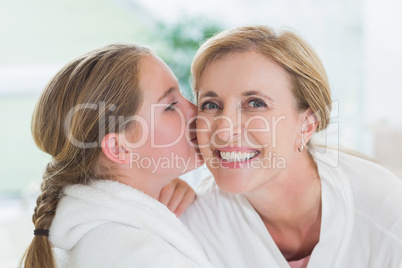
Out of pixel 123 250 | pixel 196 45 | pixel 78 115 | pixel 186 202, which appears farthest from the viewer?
pixel 196 45

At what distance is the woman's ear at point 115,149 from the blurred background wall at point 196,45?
1.62 metres

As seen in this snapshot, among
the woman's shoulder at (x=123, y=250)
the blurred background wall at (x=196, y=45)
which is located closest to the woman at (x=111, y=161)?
the woman's shoulder at (x=123, y=250)

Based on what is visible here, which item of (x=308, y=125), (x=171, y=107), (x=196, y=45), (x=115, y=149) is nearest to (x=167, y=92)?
(x=171, y=107)

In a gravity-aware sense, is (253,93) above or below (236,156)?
above

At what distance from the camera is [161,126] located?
1687 mm

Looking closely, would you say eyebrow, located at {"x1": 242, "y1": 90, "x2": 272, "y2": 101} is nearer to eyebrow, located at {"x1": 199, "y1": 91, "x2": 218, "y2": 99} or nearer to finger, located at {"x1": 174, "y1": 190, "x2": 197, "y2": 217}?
eyebrow, located at {"x1": 199, "y1": 91, "x2": 218, "y2": 99}

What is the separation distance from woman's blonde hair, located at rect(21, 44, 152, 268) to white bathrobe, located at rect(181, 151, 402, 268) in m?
0.49

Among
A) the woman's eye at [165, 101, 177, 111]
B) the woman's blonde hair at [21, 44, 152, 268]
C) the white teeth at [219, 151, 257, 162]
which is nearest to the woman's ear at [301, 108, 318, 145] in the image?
the white teeth at [219, 151, 257, 162]

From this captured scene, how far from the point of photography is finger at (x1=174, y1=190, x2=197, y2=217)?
6.02 feet

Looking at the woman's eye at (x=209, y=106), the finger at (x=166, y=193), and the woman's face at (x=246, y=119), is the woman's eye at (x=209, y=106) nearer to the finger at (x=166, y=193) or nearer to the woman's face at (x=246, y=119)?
the woman's face at (x=246, y=119)

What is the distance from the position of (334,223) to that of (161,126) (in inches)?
27.3

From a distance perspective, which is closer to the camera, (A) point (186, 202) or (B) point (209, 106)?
(B) point (209, 106)

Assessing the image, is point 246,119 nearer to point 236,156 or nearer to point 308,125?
point 236,156

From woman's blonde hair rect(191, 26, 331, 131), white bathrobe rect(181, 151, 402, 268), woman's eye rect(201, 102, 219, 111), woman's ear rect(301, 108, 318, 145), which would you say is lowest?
white bathrobe rect(181, 151, 402, 268)
